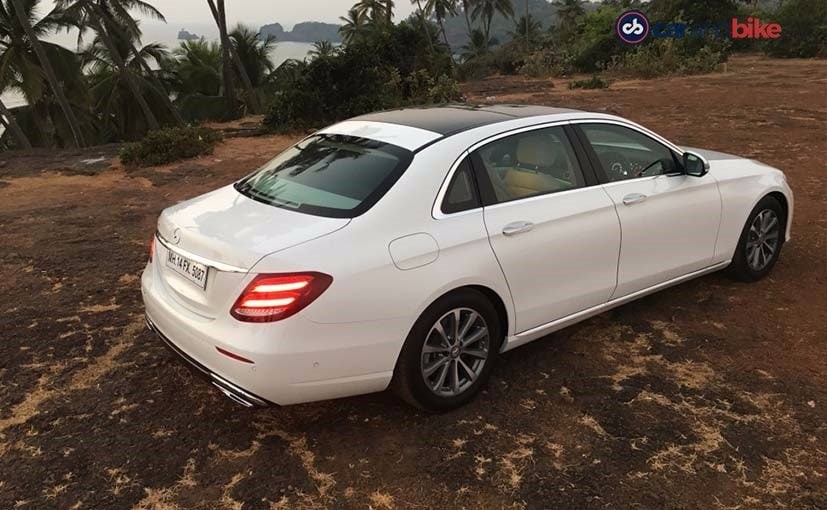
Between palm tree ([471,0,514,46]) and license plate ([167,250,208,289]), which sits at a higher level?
palm tree ([471,0,514,46])

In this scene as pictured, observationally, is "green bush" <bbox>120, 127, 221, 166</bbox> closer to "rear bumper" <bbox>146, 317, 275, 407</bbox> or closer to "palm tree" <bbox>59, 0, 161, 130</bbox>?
"rear bumper" <bbox>146, 317, 275, 407</bbox>

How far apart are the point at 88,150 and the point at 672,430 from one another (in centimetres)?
1202

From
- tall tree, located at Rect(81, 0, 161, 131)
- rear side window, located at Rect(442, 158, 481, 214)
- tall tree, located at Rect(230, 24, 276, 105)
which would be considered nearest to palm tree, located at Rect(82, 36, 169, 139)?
tall tree, located at Rect(81, 0, 161, 131)

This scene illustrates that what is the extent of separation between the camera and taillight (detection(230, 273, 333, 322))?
2830 mm

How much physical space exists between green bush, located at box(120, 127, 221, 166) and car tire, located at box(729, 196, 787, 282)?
346 inches

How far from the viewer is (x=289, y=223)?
3148 mm

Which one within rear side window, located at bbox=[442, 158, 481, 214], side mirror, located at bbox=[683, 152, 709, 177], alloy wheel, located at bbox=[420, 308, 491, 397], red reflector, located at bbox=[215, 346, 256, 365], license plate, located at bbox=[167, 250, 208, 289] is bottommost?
alloy wheel, located at bbox=[420, 308, 491, 397]

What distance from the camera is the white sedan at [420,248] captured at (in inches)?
114

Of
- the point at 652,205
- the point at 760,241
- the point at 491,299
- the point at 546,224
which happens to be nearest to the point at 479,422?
the point at 491,299

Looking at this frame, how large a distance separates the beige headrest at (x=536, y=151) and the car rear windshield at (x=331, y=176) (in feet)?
2.45

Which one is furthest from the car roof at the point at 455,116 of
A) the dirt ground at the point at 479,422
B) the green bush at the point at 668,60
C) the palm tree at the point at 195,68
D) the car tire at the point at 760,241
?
the palm tree at the point at 195,68

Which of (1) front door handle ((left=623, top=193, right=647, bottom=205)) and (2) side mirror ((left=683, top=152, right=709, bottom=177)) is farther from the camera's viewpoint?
(2) side mirror ((left=683, top=152, right=709, bottom=177))

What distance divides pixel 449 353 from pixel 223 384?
3.61 feet

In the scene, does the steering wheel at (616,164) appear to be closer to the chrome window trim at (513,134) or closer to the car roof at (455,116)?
the chrome window trim at (513,134)
